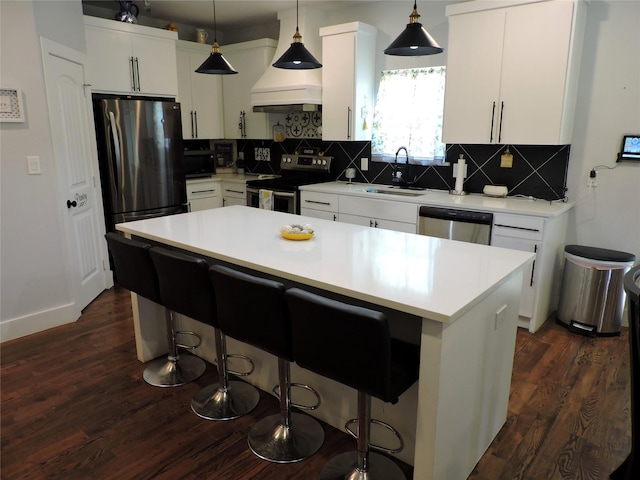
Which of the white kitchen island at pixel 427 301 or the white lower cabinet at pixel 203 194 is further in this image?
the white lower cabinet at pixel 203 194

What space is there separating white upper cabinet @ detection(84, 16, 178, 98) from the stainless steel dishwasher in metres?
2.97

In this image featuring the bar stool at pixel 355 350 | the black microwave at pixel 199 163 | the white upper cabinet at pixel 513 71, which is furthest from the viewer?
the black microwave at pixel 199 163

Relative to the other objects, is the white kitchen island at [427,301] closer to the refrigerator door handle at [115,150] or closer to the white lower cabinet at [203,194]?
the refrigerator door handle at [115,150]

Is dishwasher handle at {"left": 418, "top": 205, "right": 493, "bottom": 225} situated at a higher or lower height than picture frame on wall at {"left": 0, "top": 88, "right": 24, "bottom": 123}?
lower

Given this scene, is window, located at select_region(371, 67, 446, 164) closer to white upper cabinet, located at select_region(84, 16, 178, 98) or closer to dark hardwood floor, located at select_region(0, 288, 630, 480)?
dark hardwood floor, located at select_region(0, 288, 630, 480)

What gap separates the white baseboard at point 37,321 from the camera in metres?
3.24

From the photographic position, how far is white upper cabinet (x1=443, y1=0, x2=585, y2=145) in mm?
3203

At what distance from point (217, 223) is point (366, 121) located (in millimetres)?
2303

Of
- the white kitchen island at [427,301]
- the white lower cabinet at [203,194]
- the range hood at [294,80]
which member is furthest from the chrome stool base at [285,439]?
the white lower cabinet at [203,194]

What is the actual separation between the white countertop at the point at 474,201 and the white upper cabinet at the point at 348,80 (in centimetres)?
59

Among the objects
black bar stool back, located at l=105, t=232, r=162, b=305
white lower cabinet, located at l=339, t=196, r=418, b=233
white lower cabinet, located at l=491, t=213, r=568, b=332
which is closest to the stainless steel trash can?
white lower cabinet, located at l=491, t=213, r=568, b=332

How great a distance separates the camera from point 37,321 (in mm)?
3377

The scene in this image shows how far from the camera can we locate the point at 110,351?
3086 mm

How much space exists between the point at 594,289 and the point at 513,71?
Result: 1.71m
